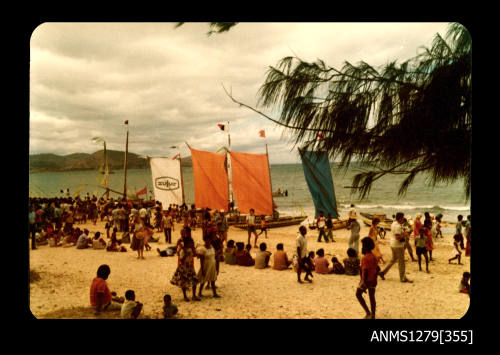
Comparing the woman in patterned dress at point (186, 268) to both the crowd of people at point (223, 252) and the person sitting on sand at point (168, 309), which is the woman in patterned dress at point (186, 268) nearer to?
the crowd of people at point (223, 252)

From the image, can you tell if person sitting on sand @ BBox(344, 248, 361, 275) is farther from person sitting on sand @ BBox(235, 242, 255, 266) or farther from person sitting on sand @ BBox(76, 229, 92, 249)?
person sitting on sand @ BBox(76, 229, 92, 249)

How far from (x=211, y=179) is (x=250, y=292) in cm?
1440

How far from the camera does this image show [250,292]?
23.2 feet

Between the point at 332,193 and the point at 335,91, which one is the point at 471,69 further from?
the point at 332,193

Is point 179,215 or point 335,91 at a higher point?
point 335,91

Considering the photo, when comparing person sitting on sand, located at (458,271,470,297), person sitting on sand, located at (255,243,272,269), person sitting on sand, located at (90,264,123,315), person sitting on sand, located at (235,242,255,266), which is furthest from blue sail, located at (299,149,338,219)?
person sitting on sand, located at (90,264,123,315)

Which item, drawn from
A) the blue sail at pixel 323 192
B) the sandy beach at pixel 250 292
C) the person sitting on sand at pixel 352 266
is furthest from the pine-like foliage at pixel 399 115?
the blue sail at pixel 323 192

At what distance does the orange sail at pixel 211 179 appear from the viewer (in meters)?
21.0

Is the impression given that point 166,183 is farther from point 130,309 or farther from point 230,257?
point 130,309

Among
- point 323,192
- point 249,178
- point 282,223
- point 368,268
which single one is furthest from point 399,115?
point 282,223

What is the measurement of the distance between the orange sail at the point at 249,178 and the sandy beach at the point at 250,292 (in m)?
9.95

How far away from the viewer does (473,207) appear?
3.29m

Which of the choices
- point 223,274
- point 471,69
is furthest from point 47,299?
point 471,69

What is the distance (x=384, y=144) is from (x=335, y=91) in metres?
0.76
